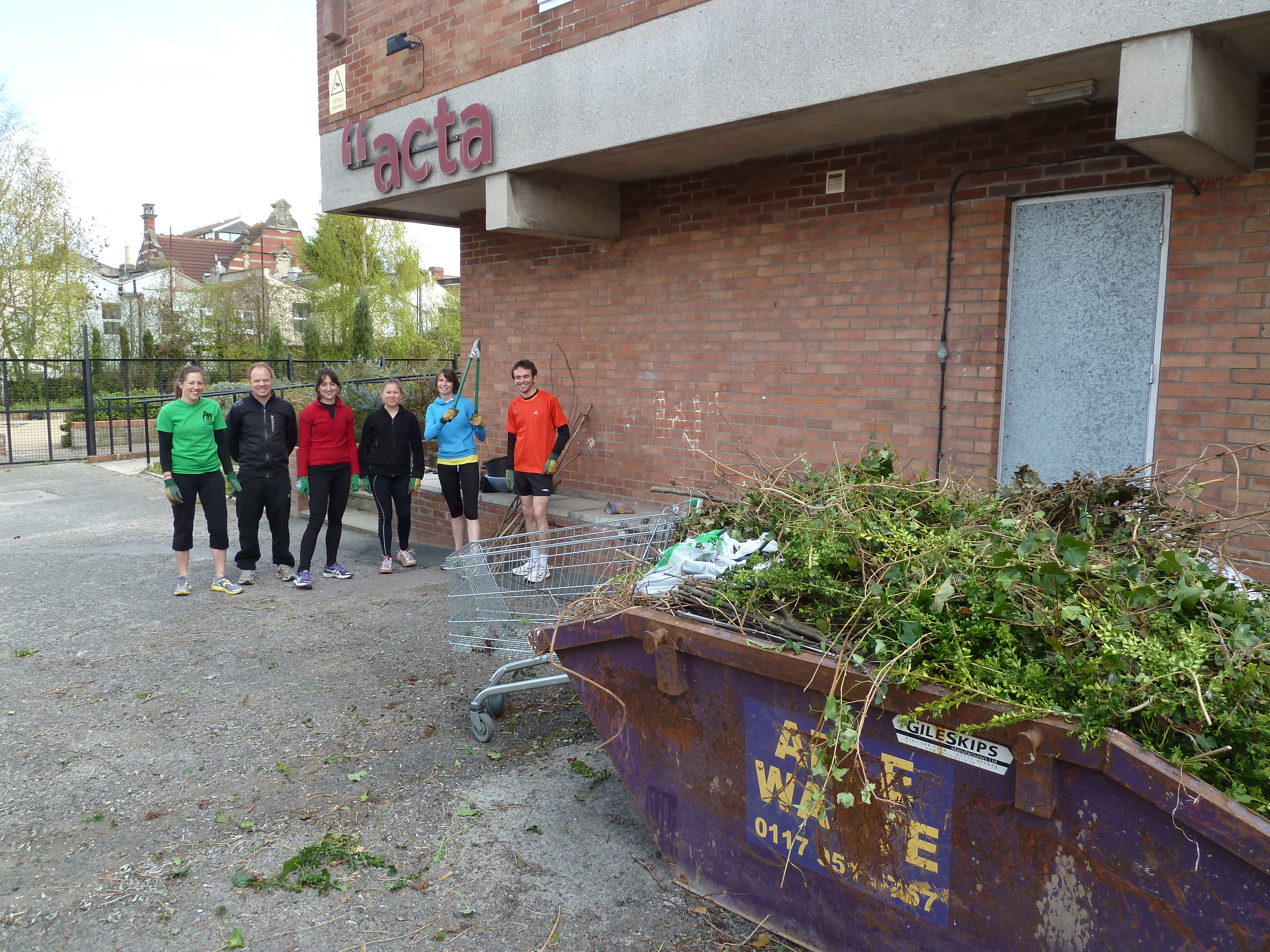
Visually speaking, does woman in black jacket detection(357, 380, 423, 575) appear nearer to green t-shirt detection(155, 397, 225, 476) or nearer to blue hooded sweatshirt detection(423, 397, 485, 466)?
blue hooded sweatshirt detection(423, 397, 485, 466)

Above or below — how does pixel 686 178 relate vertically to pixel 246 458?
above

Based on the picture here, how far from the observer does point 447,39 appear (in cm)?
811

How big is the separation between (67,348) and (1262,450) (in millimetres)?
28357

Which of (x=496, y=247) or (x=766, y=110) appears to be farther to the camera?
(x=496, y=247)

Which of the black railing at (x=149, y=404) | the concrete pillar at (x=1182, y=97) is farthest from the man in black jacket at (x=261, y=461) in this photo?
the concrete pillar at (x=1182, y=97)

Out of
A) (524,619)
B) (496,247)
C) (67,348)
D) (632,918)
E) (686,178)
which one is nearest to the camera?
(632,918)

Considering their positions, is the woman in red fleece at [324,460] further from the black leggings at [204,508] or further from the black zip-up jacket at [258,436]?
the black leggings at [204,508]

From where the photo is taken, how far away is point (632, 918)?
3.31 metres

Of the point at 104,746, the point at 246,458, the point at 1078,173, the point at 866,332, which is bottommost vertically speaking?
the point at 104,746

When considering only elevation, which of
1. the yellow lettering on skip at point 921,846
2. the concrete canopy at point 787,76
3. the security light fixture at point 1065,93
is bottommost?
the yellow lettering on skip at point 921,846

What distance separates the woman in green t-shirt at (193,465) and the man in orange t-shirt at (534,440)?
247cm

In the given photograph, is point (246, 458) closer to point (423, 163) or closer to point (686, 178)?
point (423, 163)

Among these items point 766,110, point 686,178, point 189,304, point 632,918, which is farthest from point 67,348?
point 632,918

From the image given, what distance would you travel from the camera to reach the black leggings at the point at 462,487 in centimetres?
845
